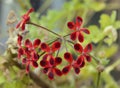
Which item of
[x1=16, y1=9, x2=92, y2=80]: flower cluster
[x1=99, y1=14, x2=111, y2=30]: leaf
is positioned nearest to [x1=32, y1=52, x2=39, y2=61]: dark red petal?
[x1=16, y1=9, x2=92, y2=80]: flower cluster

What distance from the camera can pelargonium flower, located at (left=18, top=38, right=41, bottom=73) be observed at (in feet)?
1.63

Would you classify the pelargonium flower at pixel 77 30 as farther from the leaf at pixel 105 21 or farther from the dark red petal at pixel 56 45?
the leaf at pixel 105 21

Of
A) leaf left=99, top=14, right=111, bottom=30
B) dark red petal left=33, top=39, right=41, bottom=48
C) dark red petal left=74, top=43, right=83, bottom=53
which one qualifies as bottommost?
dark red petal left=74, top=43, right=83, bottom=53

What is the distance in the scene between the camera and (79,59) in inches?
19.8

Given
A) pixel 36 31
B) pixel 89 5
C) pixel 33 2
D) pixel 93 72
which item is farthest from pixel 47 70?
pixel 33 2

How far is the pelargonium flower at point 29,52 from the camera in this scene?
1.63 feet

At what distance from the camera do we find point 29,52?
0.51 meters

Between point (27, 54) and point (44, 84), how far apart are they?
15cm

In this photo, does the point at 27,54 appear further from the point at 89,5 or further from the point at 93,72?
the point at 89,5

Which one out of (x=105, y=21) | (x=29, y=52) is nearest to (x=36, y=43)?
(x=29, y=52)

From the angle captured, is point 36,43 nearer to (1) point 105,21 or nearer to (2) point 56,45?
(2) point 56,45

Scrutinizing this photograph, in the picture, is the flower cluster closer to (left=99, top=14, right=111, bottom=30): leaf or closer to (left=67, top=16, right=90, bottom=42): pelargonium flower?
(left=67, top=16, right=90, bottom=42): pelargonium flower

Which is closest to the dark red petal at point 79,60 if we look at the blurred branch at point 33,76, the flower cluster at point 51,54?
the flower cluster at point 51,54

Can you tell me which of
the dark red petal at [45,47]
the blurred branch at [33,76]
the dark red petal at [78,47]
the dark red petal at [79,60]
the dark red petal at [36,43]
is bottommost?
the dark red petal at [79,60]
